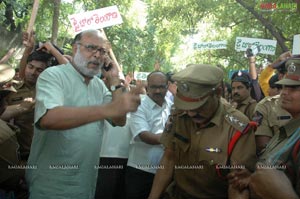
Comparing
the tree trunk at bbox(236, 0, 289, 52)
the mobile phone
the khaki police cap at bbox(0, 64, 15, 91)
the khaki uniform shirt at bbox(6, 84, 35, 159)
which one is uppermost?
the khaki police cap at bbox(0, 64, 15, 91)

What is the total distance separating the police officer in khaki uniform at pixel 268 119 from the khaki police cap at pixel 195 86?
1.01m

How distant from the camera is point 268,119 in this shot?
3.47 meters

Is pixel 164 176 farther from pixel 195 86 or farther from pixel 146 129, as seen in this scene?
pixel 146 129

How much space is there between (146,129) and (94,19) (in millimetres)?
2220

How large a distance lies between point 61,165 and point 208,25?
1686 centimetres

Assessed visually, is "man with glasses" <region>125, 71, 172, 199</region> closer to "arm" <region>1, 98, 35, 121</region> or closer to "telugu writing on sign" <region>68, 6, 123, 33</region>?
"arm" <region>1, 98, 35, 121</region>

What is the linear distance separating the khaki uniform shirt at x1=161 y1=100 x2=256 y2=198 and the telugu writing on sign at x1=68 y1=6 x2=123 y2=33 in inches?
118

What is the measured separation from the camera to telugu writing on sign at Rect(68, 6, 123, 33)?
528cm

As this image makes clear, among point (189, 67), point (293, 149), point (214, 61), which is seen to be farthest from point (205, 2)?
point (293, 149)

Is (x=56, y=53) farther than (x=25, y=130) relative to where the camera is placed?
Yes

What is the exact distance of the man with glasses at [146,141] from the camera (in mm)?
3951

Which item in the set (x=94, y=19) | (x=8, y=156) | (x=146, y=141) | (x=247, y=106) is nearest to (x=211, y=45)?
(x=94, y=19)

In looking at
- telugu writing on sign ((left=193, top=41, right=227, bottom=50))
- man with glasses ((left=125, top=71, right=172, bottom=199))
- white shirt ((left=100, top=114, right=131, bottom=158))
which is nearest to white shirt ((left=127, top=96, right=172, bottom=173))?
man with glasses ((left=125, top=71, right=172, bottom=199))

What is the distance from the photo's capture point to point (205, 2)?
45.1 feet
